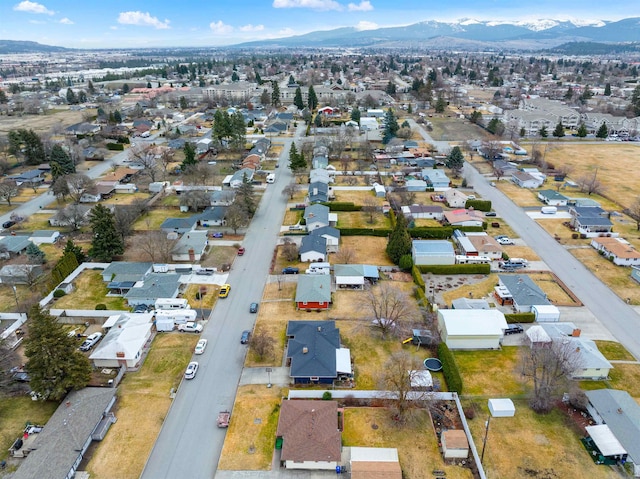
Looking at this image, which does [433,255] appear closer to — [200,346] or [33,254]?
[200,346]

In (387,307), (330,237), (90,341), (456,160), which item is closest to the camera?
(90,341)

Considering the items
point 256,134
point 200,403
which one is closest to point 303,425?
point 200,403

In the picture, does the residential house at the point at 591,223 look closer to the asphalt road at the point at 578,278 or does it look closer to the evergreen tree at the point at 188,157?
A: the asphalt road at the point at 578,278

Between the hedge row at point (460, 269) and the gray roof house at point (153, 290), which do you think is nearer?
the gray roof house at point (153, 290)

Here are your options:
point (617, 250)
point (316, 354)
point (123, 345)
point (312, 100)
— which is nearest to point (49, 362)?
point (123, 345)

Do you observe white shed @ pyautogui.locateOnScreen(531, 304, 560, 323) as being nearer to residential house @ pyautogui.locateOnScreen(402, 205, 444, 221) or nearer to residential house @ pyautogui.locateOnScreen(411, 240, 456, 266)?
residential house @ pyautogui.locateOnScreen(411, 240, 456, 266)

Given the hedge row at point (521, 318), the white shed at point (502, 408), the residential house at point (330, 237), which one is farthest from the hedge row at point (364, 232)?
the white shed at point (502, 408)
